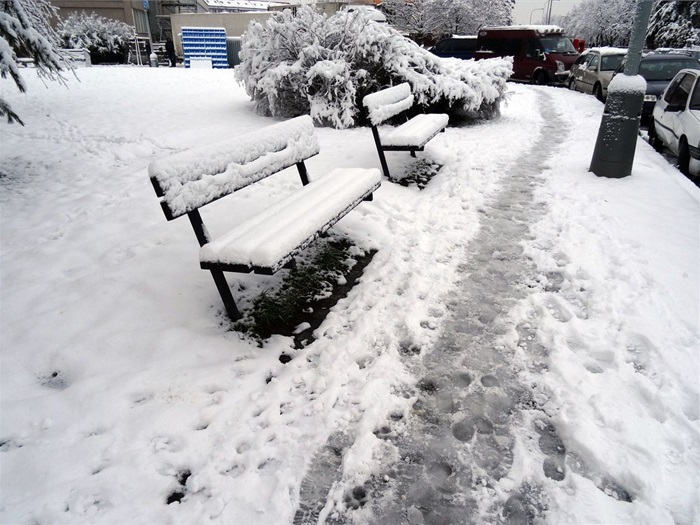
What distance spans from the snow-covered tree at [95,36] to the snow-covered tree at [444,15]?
18911 mm

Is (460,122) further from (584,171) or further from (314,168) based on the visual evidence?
(314,168)

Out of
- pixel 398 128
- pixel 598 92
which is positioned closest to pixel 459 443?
pixel 398 128

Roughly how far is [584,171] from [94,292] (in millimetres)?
5743

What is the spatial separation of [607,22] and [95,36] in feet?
136

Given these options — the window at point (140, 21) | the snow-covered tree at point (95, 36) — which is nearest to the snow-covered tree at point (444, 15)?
the snow-covered tree at point (95, 36)

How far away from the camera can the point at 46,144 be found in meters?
6.56

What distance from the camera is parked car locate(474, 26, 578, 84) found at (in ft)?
54.6

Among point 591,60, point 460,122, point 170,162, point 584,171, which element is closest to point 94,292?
point 170,162

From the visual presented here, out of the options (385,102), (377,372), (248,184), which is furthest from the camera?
(385,102)

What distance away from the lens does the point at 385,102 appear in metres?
5.50

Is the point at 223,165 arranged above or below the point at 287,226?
above

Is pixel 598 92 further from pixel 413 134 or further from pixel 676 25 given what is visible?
pixel 676 25

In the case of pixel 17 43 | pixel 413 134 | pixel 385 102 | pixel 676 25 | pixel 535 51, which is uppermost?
pixel 676 25

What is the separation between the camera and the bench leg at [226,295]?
9.09 ft
